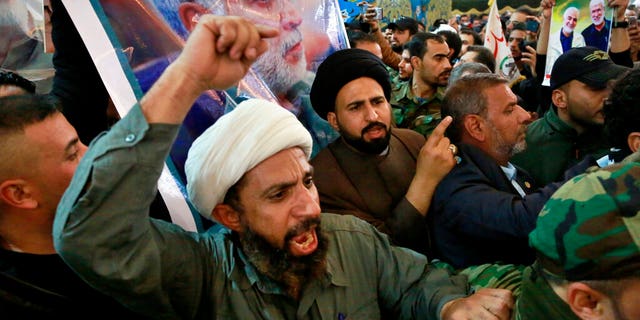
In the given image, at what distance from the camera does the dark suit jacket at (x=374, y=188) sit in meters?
2.26

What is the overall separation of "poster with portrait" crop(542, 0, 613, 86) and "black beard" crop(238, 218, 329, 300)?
3298mm

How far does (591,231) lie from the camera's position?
3.27 ft

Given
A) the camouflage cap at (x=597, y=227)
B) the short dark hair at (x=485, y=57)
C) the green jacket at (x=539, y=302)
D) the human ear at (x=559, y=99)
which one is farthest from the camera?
the short dark hair at (x=485, y=57)

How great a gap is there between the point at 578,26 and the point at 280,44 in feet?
8.91

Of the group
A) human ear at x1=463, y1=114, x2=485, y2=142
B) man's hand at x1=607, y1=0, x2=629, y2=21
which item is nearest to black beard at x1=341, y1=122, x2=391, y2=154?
human ear at x1=463, y1=114, x2=485, y2=142

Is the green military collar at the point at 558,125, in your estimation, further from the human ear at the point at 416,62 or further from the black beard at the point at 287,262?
the black beard at the point at 287,262

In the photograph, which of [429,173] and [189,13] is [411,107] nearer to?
[429,173]

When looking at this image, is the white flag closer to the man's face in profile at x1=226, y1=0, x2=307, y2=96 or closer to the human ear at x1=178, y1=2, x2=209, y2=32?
the man's face in profile at x1=226, y1=0, x2=307, y2=96

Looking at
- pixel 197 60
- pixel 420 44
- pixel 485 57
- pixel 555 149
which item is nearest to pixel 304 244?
pixel 197 60

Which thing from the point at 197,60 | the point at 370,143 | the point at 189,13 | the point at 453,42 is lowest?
the point at 453,42

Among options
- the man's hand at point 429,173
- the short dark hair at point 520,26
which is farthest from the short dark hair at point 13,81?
the short dark hair at point 520,26

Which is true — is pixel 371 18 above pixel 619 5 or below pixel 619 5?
below

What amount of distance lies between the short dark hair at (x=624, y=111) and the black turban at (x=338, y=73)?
1.11 m

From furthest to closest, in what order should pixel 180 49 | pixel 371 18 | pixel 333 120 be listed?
pixel 371 18
pixel 333 120
pixel 180 49
